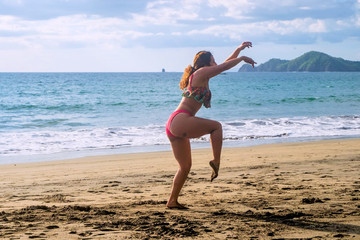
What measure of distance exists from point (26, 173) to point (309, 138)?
9357 millimetres

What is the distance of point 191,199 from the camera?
5.70 metres

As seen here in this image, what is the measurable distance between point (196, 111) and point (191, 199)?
148 cm

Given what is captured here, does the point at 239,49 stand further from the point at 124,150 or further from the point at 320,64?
the point at 320,64

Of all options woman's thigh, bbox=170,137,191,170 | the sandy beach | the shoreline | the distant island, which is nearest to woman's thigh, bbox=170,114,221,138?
woman's thigh, bbox=170,137,191,170

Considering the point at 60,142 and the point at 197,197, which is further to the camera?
the point at 60,142

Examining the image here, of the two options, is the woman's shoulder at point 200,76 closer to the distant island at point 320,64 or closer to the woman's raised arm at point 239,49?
the woman's raised arm at point 239,49

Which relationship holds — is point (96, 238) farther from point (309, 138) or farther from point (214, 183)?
point (309, 138)

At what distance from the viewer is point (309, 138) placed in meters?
14.4

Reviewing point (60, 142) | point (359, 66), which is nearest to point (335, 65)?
point (359, 66)

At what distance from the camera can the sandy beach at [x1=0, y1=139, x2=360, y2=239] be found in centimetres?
415

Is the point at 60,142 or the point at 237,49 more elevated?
the point at 237,49

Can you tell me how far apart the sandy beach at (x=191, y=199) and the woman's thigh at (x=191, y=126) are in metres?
0.91

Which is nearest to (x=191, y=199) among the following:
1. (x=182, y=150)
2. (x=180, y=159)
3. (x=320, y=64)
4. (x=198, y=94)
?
(x=180, y=159)

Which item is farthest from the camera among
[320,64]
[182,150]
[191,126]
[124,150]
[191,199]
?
[320,64]
